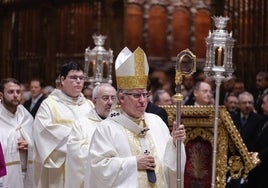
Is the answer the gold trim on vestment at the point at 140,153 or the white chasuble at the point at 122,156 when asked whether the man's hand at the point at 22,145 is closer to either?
the white chasuble at the point at 122,156

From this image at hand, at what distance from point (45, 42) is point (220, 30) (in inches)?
352

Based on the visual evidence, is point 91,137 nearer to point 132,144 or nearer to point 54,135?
point 132,144

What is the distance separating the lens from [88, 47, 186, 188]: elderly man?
6.64 meters

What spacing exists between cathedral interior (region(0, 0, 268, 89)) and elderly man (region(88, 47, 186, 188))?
25.4ft

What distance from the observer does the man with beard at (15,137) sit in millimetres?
9742

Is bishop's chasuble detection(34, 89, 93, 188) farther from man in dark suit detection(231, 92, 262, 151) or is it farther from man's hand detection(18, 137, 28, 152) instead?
man in dark suit detection(231, 92, 262, 151)

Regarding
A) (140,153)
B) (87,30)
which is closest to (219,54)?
(140,153)

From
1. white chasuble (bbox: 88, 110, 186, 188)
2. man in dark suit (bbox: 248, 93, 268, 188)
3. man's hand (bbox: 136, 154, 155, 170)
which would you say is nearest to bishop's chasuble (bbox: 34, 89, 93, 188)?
man in dark suit (bbox: 248, 93, 268, 188)

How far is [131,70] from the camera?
22.9ft

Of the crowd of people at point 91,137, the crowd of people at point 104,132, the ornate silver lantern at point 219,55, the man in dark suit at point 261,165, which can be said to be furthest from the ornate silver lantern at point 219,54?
the man in dark suit at point 261,165

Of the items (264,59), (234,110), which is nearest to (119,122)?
(234,110)

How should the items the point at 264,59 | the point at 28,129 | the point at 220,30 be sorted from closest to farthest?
the point at 220,30 < the point at 28,129 < the point at 264,59

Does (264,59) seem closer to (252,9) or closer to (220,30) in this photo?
(252,9)

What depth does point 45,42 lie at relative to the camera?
17469mm
